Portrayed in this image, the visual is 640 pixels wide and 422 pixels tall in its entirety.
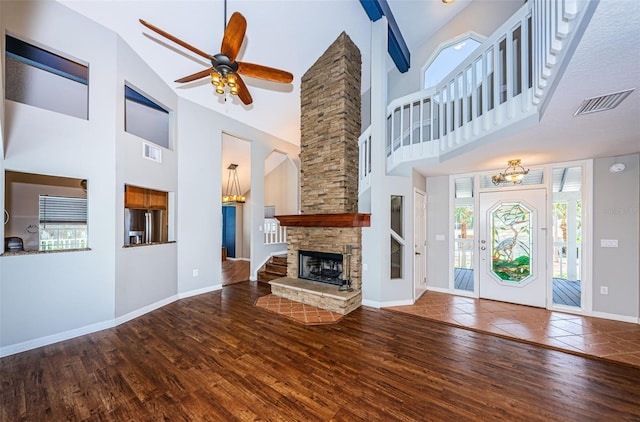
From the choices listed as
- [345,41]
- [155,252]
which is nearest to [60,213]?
[155,252]

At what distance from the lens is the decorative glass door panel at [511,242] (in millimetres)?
4258

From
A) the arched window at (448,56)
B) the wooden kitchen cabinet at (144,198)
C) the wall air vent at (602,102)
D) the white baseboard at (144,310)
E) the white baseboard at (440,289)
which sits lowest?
the white baseboard at (440,289)

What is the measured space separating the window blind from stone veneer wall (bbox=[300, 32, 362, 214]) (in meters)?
3.43

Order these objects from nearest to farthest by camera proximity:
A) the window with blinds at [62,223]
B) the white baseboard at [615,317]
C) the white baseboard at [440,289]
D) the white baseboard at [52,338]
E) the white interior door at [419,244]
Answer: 1. the white baseboard at [52,338]
2. the window with blinds at [62,223]
3. the white baseboard at [615,317]
4. the white interior door at [419,244]
5. the white baseboard at [440,289]

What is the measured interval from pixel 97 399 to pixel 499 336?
4.27 meters

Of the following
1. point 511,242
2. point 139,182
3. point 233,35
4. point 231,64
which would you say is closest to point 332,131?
point 231,64

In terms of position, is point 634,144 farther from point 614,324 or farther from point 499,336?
point 499,336

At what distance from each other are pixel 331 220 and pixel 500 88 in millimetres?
2928

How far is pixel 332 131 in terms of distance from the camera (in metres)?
4.67

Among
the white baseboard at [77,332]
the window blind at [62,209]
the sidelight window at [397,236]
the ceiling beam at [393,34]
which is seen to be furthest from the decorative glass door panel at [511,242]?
the window blind at [62,209]

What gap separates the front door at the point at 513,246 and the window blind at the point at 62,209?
6.54m

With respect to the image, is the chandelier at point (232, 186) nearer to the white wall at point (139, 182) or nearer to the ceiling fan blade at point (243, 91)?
the white wall at point (139, 182)

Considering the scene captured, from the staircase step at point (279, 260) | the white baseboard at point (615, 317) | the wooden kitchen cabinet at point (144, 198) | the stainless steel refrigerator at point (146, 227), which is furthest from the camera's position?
the staircase step at point (279, 260)

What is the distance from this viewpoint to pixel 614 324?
340 cm
